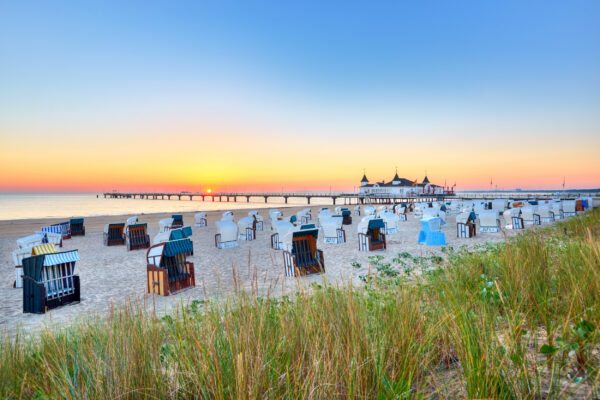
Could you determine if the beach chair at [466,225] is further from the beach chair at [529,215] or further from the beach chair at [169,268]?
the beach chair at [169,268]

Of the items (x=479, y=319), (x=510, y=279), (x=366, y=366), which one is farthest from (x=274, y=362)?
(x=510, y=279)

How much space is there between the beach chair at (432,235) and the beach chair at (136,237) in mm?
11027

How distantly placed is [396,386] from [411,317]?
69 cm

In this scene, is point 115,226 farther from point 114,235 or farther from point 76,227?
point 76,227

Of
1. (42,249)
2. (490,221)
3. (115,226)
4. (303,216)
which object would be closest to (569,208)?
(490,221)

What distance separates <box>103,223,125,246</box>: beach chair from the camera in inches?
561

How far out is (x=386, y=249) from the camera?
11.7m

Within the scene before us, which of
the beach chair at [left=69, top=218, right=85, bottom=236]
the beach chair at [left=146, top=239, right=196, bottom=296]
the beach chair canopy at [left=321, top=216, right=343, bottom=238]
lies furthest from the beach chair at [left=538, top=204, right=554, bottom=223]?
the beach chair at [left=69, top=218, right=85, bottom=236]

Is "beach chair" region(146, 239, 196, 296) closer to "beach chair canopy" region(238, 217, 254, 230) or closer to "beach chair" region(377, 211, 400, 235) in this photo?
"beach chair canopy" region(238, 217, 254, 230)

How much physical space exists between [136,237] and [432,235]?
1182cm

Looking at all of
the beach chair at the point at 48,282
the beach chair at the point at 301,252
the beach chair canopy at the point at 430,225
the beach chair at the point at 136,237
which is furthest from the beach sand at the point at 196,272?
the beach chair canopy at the point at 430,225

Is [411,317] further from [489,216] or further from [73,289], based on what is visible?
[489,216]

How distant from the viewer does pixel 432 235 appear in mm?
12203

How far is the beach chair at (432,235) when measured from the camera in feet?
39.7
